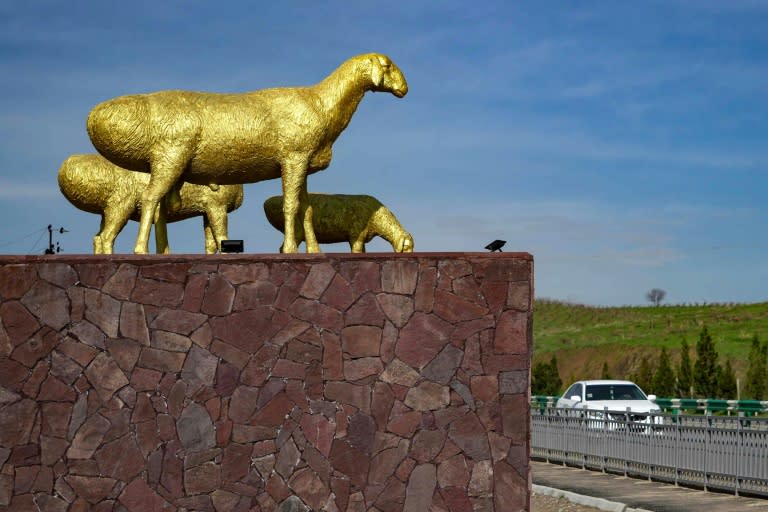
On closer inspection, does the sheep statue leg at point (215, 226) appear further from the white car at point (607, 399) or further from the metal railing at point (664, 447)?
the white car at point (607, 399)

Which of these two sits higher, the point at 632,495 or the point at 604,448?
the point at 604,448

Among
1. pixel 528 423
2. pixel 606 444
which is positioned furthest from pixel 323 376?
pixel 606 444

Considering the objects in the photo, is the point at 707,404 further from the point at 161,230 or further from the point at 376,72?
the point at 161,230

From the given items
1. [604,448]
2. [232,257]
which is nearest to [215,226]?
[232,257]

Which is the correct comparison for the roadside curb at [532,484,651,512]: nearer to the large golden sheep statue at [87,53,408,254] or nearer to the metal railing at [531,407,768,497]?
the metal railing at [531,407,768,497]

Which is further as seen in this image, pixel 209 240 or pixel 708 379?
pixel 708 379

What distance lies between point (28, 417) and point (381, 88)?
5.72 m

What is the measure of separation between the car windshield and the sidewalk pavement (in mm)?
5066

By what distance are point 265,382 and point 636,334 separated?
59.8 meters

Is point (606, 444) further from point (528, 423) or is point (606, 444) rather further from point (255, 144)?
point (255, 144)

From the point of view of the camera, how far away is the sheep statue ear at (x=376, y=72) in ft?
48.5

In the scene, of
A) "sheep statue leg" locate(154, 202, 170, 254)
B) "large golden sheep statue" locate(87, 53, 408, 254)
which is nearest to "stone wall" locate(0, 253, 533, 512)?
"large golden sheep statue" locate(87, 53, 408, 254)

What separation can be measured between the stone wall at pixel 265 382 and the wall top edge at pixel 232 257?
2 centimetres

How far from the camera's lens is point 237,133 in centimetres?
1412
